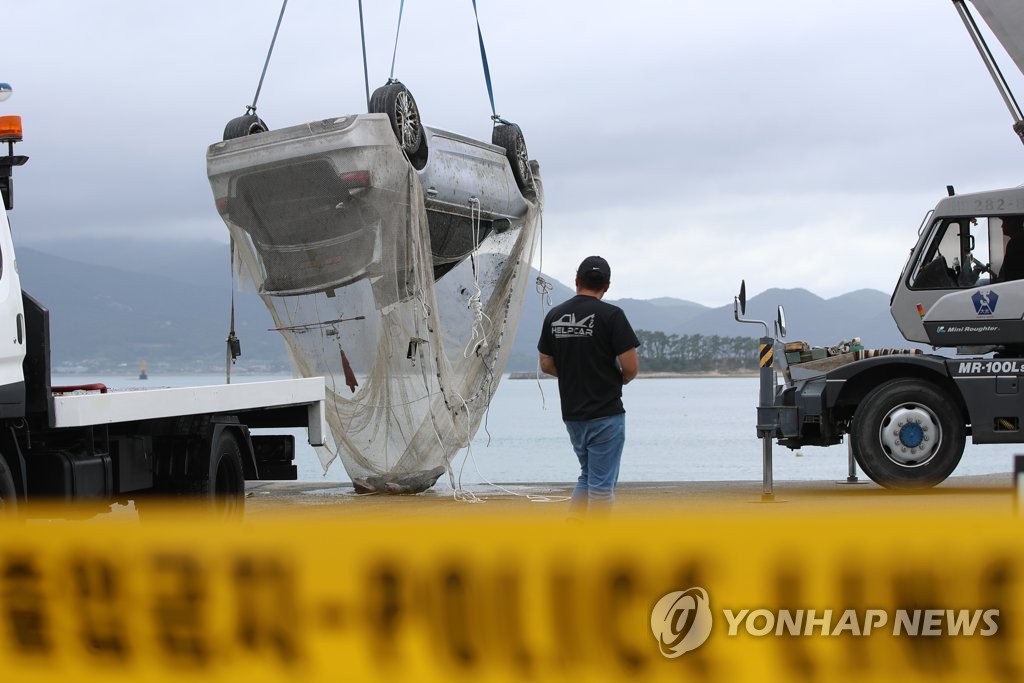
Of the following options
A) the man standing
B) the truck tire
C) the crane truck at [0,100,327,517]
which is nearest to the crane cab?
the man standing

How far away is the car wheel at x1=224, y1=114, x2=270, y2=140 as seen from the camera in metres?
14.9

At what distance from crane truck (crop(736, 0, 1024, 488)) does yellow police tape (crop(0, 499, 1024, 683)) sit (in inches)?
348

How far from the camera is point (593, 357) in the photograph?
8.31 meters

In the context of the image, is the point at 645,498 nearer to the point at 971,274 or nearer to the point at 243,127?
the point at 971,274

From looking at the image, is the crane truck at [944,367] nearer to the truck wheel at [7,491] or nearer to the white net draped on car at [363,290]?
the white net draped on car at [363,290]

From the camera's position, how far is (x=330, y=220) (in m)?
14.3

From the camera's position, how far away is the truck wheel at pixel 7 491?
23.0 ft

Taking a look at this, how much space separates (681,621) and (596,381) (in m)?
3.99

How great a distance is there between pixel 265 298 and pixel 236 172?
153 centimetres

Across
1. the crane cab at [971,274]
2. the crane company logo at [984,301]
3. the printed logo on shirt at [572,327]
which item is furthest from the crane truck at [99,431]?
the crane company logo at [984,301]

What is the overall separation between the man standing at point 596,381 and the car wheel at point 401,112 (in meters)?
6.23

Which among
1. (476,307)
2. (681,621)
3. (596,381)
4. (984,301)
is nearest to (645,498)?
(476,307)

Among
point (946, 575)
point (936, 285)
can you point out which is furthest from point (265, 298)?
point (946, 575)

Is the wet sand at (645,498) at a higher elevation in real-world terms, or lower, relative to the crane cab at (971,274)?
lower
